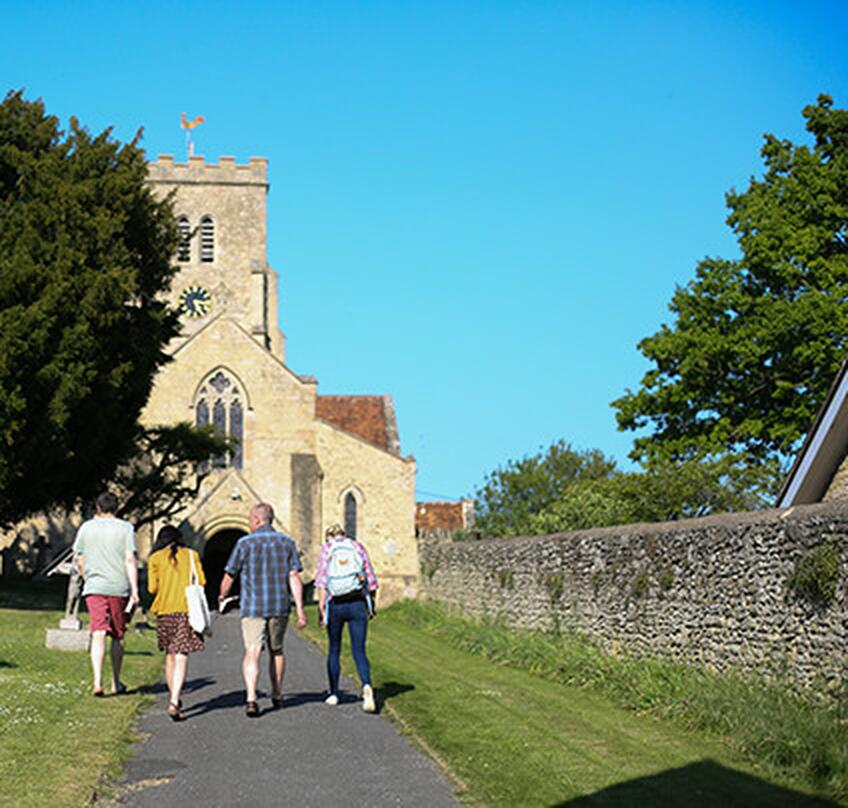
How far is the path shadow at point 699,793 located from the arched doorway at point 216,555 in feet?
125

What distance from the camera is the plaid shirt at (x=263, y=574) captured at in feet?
39.9

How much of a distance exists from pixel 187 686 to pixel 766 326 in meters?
22.5

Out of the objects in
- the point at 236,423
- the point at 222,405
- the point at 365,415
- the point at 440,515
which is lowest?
the point at 440,515

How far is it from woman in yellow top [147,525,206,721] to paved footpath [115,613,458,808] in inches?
18.6

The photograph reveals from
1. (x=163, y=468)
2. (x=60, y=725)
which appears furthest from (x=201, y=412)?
(x=60, y=725)

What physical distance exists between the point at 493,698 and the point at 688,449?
22.3 metres

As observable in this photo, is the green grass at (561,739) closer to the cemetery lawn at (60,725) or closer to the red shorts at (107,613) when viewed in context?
the cemetery lawn at (60,725)

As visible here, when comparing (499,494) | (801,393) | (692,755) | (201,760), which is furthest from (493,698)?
(499,494)

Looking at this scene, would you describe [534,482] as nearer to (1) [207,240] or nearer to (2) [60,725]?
(1) [207,240]

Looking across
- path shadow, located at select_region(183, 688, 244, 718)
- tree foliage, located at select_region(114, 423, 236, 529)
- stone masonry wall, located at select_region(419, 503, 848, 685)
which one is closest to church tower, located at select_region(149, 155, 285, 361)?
tree foliage, located at select_region(114, 423, 236, 529)

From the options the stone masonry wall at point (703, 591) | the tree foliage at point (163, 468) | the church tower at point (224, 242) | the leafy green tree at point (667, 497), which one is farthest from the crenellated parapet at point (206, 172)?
the stone masonry wall at point (703, 591)

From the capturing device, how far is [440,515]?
214ft

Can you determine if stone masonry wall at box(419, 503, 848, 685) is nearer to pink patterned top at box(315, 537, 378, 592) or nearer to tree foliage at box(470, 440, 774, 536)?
pink patterned top at box(315, 537, 378, 592)

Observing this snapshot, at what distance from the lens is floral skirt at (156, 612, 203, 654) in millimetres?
11750
